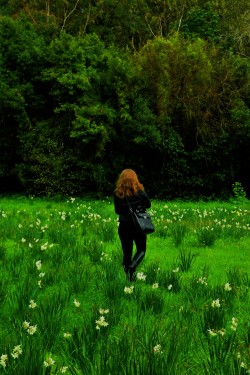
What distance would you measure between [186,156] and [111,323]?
1776cm

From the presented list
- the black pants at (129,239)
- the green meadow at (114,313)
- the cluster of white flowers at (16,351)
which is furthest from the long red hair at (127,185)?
the cluster of white flowers at (16,351)

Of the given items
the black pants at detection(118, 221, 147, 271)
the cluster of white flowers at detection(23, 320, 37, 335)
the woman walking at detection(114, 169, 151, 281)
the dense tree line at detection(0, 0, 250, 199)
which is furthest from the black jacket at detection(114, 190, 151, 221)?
the dense tree line at detection(0, 0, 250, 199)

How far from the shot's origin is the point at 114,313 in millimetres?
4121

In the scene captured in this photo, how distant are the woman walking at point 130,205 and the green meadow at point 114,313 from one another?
0.38 meters

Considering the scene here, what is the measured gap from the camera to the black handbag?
19.2 feet

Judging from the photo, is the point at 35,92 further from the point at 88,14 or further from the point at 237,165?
the point at 88,14

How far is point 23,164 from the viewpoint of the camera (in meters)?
19.2

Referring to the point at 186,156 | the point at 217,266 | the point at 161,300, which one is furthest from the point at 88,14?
the point at 161,300

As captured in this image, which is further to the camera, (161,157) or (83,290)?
(161,157)

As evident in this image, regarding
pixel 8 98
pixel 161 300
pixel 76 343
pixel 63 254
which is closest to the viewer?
pixel 76 343

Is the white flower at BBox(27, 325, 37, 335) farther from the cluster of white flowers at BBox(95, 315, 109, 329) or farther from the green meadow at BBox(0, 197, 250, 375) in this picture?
the cluster of white flowers at BBox(95, 315, 109, 329)

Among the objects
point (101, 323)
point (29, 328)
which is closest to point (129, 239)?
point (101, 323)

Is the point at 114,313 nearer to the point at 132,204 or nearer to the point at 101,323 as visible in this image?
the point at 101,323

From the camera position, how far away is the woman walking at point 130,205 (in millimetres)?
Answer: 6059
